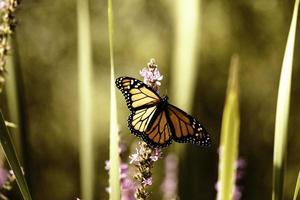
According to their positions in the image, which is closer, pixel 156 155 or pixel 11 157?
pixel 11 157

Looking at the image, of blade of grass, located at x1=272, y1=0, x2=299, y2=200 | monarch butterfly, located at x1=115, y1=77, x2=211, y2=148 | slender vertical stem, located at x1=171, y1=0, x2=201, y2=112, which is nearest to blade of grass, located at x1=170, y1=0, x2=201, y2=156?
slender vertical stem, located at x1=171, y1=0, x2=201, y2=112

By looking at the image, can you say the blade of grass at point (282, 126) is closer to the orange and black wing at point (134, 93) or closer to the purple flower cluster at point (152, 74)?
the purple flower cluster at point (152, 74)

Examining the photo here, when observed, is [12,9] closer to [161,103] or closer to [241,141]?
[161,103]

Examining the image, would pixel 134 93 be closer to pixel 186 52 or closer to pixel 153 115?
pixel 153 115

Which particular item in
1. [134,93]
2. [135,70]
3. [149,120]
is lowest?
[149,120]

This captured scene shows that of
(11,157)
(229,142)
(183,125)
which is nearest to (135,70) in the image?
(183,125)

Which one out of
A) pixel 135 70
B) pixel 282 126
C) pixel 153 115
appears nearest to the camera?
pixel 282 126

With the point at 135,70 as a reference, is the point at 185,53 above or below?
below
